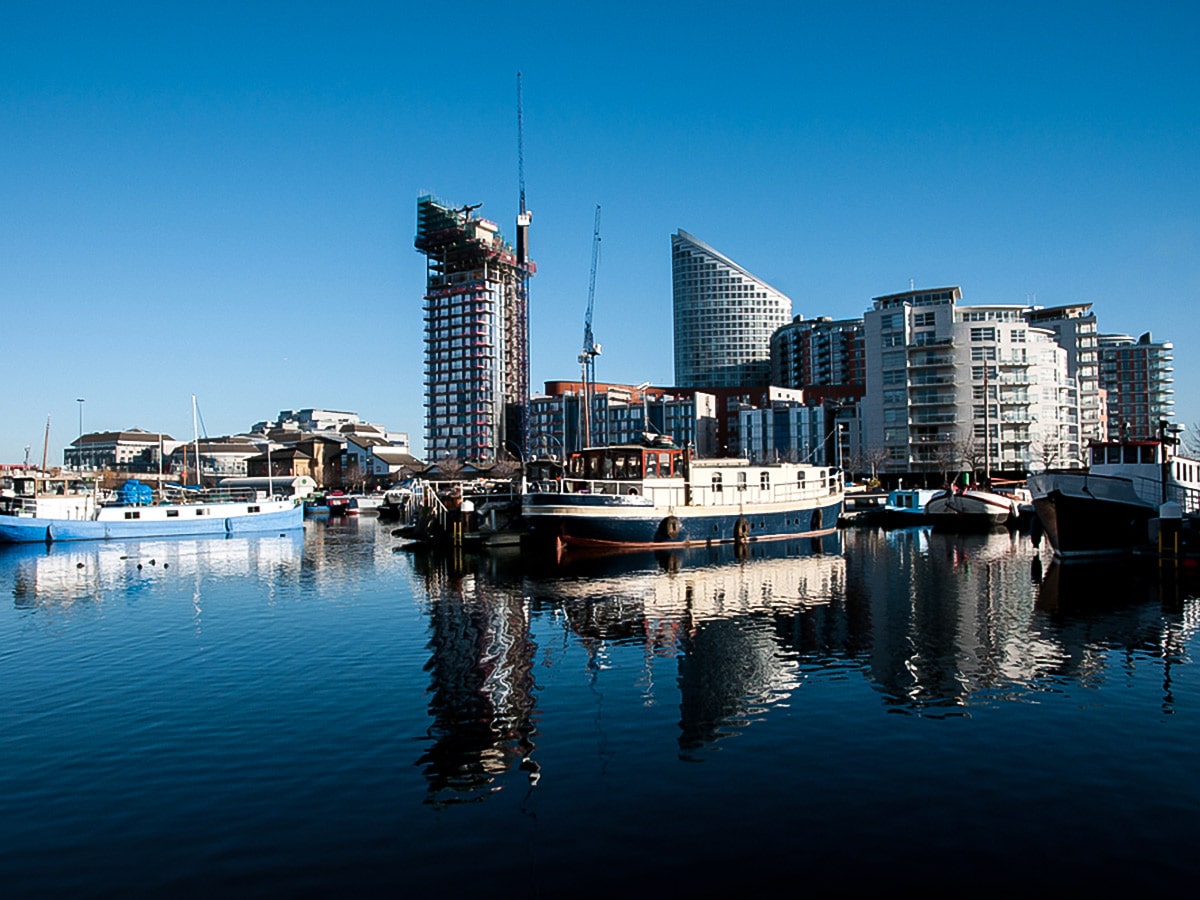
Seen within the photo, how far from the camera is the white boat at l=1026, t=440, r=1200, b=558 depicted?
46000 millimetres

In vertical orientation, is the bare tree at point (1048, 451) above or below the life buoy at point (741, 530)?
above

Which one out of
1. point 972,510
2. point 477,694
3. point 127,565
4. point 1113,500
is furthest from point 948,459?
point 477,694

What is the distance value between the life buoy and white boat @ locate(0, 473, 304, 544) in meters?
46.7

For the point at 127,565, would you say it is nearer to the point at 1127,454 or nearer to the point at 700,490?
the point at 700,490

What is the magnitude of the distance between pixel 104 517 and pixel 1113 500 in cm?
7460

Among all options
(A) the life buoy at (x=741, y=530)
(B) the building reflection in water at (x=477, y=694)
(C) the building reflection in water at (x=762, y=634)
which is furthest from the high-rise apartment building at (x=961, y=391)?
(B) the building reflection in water at (x=477, y=694)

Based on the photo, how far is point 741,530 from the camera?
2307 inches

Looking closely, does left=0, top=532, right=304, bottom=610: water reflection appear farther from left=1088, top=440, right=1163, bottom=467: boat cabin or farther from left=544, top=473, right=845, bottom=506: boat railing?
left=1088, top=440, right=1163, bottom=467: boat cabin

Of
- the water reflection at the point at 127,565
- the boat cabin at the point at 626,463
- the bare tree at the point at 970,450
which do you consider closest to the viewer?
the water reflection at the point at 127,565

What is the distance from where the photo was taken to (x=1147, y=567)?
42625mm

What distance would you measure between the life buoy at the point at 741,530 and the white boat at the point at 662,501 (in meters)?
0.07

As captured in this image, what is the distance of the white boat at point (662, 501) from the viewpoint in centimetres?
5294

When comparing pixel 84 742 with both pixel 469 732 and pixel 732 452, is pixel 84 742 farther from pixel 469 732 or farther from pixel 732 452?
pixel 732 452

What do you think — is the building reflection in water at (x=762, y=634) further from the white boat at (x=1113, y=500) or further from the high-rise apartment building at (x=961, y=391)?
the high-rise apartment building at (x=961, y=391)
